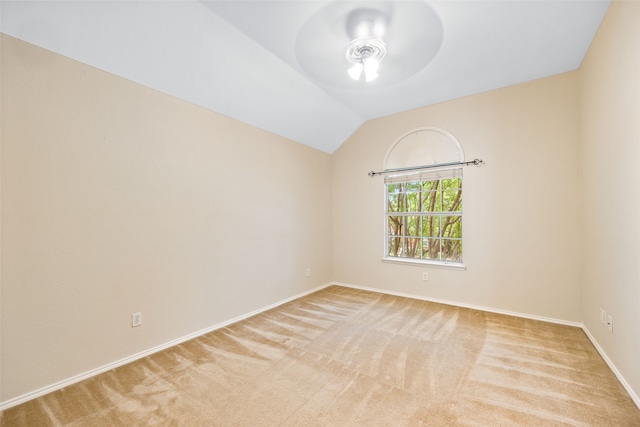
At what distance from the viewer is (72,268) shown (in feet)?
6.23

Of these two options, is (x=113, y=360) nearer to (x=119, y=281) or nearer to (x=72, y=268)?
(x=119, y=281)

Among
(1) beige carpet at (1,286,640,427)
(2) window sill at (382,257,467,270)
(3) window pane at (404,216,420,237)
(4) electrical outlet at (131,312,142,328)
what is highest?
(3) window pane at (404,216,420,237)

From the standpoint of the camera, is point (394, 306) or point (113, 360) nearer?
point (113, 360)

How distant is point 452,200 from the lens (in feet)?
12.0

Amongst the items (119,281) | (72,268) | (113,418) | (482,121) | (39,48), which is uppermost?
(482,121)

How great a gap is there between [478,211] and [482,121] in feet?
3.81

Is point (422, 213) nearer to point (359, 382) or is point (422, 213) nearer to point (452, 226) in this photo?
point (452, 226)

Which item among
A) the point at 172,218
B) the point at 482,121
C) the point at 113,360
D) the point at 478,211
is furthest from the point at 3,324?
the point at 482,121

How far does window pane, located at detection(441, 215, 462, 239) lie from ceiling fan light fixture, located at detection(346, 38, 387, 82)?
7.76ft

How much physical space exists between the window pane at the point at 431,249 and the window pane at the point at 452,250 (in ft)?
0.26

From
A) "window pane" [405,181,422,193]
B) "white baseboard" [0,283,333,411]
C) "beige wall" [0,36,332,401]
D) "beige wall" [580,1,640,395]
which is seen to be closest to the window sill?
"window pane" [405,181,422,193]

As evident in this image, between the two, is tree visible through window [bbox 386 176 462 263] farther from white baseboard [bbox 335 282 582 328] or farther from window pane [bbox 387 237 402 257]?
white baseboard [bbox 335 282 582 328]

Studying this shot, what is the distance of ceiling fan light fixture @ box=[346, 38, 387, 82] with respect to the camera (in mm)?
2135

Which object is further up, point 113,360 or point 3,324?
point 3,324
